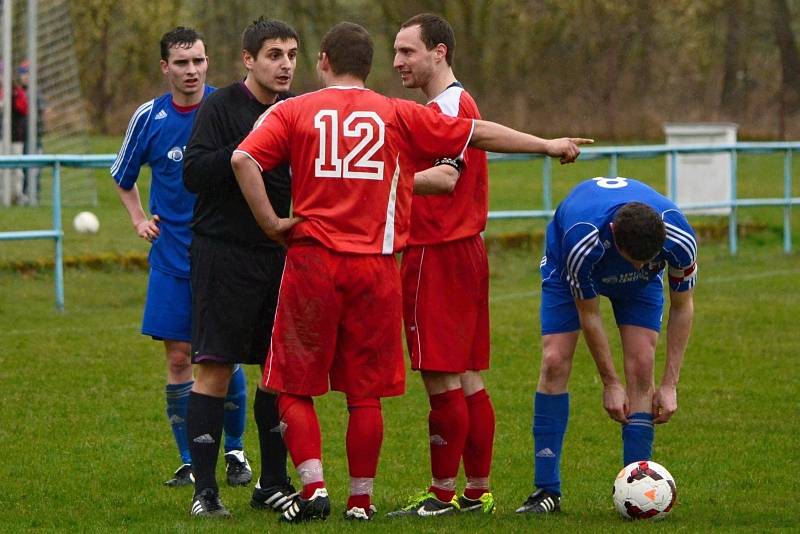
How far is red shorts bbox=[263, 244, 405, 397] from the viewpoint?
5465 millimetres

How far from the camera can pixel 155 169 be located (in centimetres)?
685

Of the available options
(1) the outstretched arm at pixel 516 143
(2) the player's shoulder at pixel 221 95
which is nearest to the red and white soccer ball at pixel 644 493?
(1) the outstretched arm at pixel 516 143

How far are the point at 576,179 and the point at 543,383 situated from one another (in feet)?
64.6

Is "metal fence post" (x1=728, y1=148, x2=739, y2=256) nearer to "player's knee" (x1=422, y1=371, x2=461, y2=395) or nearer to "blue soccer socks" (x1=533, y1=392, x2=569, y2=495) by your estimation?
"blue soccer socks" (x1=533, y1=392, x2=569, y2=495)

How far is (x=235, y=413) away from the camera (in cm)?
690

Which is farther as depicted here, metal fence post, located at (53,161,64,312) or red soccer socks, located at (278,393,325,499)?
metal fence post, located at (53,161,64,312)

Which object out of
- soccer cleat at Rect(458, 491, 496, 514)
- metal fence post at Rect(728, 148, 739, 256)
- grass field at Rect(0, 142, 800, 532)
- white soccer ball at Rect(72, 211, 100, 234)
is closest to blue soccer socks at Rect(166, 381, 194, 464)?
grass field at Rect(0, 142, 800, 532)

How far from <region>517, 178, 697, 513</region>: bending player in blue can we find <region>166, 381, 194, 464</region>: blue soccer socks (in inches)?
68.7

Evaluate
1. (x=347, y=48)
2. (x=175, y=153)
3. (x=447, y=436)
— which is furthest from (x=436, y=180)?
(x=175, y=153)

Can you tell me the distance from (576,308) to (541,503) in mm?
860

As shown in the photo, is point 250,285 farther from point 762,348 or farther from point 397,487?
point 762,348

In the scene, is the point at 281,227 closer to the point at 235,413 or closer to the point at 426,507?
the point at 426,507

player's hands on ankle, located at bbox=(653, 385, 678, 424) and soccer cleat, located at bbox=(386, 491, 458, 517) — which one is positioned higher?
player's hands on ankle, located at bbox=(653, 385, 678, 424)

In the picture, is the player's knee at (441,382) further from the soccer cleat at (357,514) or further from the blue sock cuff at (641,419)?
the blue sock cuff at (641,419)
